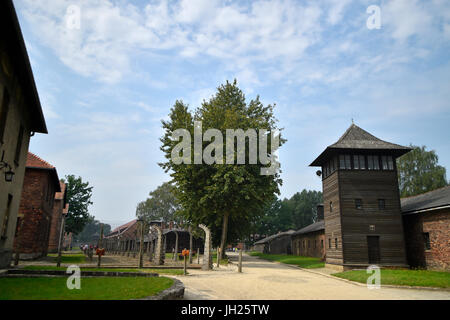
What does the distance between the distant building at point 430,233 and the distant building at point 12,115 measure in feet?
75.8

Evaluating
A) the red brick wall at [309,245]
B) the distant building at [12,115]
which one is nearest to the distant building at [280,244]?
the red brick wall at [309,245]

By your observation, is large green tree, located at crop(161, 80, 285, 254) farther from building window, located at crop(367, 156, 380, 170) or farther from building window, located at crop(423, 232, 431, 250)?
building window, located at crop(423, 232, 431, 250)

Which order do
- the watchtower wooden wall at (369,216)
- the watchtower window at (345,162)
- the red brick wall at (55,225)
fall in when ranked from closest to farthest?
the watchtower wooden wall at (369,216), the watchtower window at (345,162), the red brick wall at (55,225)

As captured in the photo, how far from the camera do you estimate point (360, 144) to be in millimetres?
23859

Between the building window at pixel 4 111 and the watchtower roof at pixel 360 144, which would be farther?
the watchtower roof at pixel 360 144

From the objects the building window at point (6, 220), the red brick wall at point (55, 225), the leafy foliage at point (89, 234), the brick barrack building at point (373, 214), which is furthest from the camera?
the leafy foliage at point (89, 234)

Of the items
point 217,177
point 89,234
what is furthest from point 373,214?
point 89,234

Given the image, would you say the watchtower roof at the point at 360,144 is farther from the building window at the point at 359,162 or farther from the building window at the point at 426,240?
the building window at the point at 426,240

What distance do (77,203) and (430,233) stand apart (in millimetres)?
49747

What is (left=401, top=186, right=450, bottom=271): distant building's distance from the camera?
19.9 meters

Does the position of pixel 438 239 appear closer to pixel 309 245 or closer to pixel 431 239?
pixel 431 239

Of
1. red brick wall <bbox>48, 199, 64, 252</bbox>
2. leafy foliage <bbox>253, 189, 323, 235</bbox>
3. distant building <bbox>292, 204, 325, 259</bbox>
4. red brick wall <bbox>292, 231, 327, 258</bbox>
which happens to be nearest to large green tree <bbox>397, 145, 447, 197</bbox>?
distant building <bbox>292, 204, 325, 259</bbox>

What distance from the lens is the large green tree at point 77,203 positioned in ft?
169

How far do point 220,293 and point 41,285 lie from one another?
5.61 m
